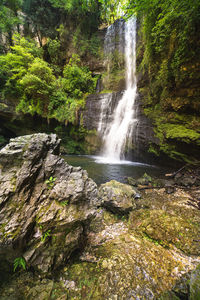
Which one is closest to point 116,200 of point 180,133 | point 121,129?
point 180,133

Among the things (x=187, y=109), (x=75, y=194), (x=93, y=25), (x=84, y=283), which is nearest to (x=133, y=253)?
(x=84, y=283)

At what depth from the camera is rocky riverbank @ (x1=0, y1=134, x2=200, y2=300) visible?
4.43 ft

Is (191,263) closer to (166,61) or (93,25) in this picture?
(166,61)

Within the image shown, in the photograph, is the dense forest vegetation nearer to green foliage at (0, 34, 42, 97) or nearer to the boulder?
green foliage at (0, 34, 42, 97)

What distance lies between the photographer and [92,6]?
43.5ft

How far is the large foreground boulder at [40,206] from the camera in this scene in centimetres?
147

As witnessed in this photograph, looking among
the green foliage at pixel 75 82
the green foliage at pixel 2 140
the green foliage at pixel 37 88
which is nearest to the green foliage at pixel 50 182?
the green foliage at pixel 37 88

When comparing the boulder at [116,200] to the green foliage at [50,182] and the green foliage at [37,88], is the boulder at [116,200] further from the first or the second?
the green foliage at [37,88]

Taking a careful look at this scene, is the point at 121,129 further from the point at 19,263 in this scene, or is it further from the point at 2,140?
the point at 2,140

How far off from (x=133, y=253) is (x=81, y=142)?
9518 millimetres

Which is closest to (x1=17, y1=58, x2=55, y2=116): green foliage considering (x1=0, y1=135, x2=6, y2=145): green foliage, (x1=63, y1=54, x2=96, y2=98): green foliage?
(x1=63, y1=54, x2=96, y2=98): green foliage

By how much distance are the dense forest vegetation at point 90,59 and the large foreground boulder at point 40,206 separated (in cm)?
514

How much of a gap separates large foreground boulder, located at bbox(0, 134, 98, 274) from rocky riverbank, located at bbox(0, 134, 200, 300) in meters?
0.01

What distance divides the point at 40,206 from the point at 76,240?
32.3 inches
